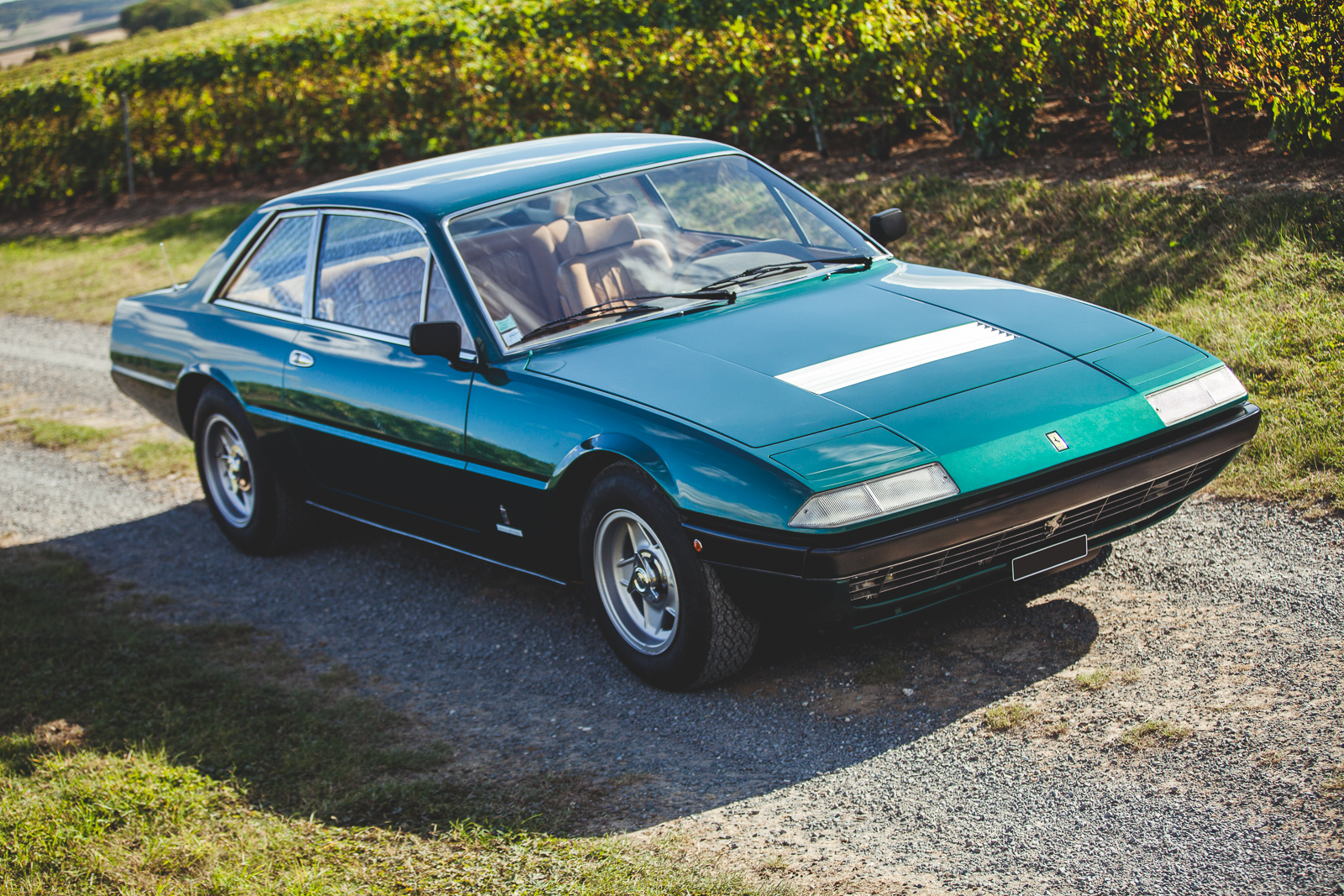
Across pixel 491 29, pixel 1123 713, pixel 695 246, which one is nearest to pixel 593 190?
pixel 695 246

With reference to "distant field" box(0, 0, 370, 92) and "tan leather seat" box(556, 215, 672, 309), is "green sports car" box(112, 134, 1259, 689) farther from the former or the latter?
"distant field" box(0, 0, 370, 92)

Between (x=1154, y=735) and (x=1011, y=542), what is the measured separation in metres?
0.65

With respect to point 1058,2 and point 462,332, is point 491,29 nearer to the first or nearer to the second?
point 1058,2

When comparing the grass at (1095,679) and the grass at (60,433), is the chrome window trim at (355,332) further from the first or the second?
the grass at (60,433)

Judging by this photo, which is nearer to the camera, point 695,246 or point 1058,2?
point 695,246

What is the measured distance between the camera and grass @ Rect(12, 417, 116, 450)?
27.7 feet

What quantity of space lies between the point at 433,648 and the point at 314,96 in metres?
12.1

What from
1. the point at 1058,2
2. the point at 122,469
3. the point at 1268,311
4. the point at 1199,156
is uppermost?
the point at 1058,2

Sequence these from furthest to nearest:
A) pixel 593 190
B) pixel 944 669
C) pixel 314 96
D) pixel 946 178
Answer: pixel 314 96, pixel 946 178, pixel 593 190, pixel 944 669

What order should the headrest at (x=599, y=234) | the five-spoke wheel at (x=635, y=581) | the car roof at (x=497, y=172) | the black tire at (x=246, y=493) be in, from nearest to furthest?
the five-spoke wheel at (x=635, y=581), the headrest at (x=599, y=234), the car roof at (x=497, y=172), the black tire at (x=246, y=493)

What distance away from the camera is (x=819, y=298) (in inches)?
183

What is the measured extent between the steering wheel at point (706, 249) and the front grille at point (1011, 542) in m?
1.71

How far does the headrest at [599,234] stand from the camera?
4.77 m

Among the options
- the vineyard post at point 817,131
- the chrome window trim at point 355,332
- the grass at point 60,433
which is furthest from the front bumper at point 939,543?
the vineyard post at point 817,131
